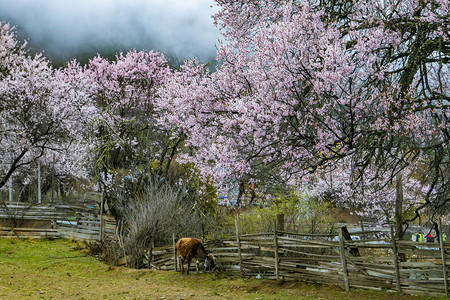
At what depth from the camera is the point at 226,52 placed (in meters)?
8.61

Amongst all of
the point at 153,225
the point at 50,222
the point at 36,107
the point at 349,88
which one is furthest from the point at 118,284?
the point at 50,222

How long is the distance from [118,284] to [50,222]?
11.7 metres

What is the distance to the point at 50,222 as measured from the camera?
2081cm

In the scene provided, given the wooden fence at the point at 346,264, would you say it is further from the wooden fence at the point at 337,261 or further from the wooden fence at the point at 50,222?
the wooden fence at the point at 50,222

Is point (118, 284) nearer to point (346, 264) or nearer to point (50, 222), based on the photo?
point (346, 264)

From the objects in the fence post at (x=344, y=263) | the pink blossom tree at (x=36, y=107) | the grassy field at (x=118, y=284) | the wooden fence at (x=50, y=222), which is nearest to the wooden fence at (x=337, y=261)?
the fence post at (x=344, y=263)

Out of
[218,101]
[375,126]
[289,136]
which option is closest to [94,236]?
[218,101]

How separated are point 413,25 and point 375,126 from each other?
1.68 meters

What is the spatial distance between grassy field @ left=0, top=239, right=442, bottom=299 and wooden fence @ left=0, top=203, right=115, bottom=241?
11.9ft

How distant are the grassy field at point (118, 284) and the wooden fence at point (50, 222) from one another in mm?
3632

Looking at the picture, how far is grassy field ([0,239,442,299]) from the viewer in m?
8.62

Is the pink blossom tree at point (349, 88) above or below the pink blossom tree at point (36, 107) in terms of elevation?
below

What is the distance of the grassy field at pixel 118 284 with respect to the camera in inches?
339

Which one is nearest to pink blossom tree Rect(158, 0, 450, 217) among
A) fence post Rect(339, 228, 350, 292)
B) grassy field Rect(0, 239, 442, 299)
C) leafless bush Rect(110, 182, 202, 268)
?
fence post Rect(339, 228, 350, 292)
